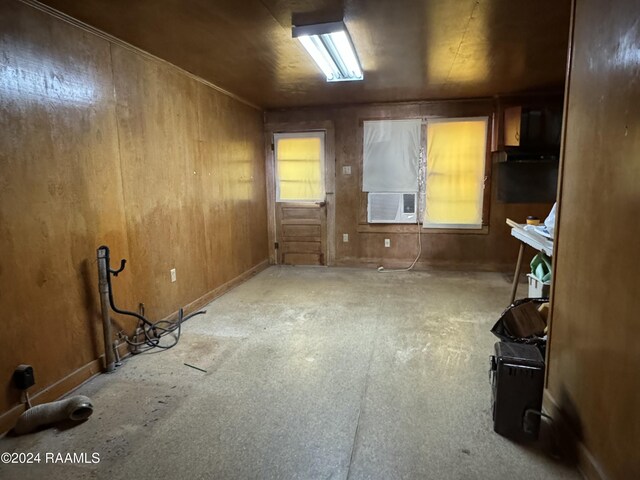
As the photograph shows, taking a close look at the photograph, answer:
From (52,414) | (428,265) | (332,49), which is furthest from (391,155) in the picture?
Result: (52,414)

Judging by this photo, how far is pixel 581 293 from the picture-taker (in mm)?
1649

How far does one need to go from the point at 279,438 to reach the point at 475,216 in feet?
13.6

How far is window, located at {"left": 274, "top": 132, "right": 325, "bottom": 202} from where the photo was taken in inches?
210

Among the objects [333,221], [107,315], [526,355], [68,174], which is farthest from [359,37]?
[333,221]

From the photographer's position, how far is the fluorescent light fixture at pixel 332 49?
7.80 feet

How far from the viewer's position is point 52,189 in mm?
2121

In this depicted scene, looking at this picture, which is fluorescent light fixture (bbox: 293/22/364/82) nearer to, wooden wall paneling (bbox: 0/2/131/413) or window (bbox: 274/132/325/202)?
wooden wall paneling (bbox: 0/2/131/413)

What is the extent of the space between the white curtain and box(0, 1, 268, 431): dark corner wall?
7.64 feet

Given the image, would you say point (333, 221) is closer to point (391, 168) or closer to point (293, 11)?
point (391, 168)

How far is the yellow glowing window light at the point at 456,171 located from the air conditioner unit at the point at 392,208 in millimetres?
220

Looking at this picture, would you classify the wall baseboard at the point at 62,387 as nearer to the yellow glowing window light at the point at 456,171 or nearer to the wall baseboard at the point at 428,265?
the wall baseboard at the point at 428,265

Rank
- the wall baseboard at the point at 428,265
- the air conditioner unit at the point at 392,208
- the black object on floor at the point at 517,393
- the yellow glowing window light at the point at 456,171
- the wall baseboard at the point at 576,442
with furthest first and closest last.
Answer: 1. the air conditioner unit at the point at 392,208
2. the wall baseboard at the point at 428,265
3. the yellow glowing window light at the point at 456,171
4. the black object on floor at the point at 517,393
5. the wall baseboard at the point at 576,442

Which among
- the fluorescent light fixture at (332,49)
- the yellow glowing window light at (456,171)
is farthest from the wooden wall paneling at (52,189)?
the yellow glowing window light at (456,171)

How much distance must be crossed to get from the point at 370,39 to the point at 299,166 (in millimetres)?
2845
